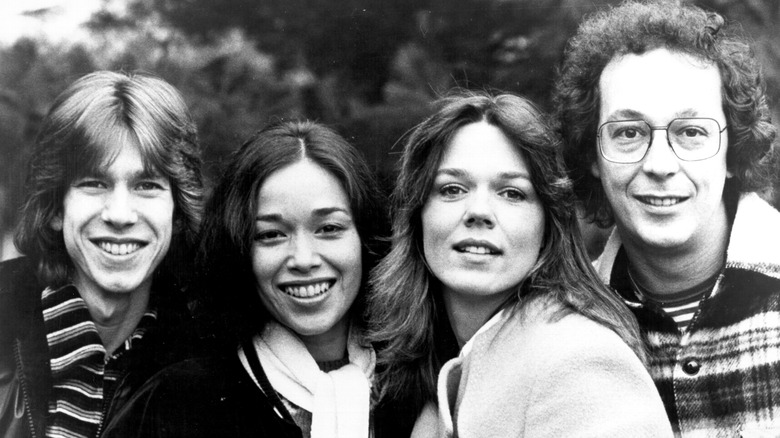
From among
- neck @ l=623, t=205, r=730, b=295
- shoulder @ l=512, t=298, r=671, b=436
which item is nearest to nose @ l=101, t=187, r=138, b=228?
shoulder @ l=512, t=298, r=671, b=436

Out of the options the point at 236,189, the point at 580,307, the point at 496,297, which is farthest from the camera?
the point at 236,189

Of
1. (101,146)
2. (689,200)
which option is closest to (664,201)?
(689,200)

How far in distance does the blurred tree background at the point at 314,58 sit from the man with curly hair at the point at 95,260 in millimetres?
125

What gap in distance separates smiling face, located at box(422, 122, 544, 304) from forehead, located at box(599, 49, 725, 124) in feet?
1.58

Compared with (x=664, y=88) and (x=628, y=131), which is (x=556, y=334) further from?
(x=664, y=88)

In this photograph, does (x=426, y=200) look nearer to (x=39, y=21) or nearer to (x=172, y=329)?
(x=172, y=329)

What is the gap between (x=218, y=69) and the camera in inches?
133

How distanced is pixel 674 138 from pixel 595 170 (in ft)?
0.96

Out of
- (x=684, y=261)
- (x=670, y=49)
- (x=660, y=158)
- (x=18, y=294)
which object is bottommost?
(x=684, y=261)

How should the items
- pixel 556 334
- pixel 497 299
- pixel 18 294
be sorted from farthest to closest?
pixel 18 294 → pixel 497 299 → pixel 556 334

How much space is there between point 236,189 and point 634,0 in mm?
1569

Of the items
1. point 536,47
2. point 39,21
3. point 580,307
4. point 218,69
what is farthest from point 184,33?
point 580,307

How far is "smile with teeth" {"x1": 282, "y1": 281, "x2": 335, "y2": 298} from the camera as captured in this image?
10.1 ft

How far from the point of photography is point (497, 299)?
9.38ft
